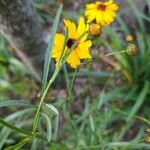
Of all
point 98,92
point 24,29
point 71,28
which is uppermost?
point 24,29

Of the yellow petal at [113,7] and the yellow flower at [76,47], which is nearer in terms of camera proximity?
the yellow flower at [76,47]

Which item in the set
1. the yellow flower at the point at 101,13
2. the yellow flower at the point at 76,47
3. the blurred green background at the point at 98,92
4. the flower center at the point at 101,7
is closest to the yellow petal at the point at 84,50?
the yellow flower at the point at 76,47

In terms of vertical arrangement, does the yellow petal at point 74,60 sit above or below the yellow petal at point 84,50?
below

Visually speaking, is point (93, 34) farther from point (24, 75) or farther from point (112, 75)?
point (24, 75)

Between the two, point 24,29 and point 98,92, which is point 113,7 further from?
point 98,92

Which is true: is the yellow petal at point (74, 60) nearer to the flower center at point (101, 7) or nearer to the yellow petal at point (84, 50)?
the yellow petal at point (84, 50)

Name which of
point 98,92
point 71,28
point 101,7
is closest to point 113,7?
point 101,7
